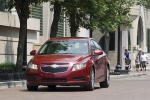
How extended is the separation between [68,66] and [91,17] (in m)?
11.0

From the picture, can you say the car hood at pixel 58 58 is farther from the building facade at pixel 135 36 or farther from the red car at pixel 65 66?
the building facade at pixel 135 36

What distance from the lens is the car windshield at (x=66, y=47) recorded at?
16.8 meters

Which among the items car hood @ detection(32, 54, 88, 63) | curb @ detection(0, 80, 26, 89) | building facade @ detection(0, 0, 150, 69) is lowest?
curb @ detection(0, 80, 26, 89)

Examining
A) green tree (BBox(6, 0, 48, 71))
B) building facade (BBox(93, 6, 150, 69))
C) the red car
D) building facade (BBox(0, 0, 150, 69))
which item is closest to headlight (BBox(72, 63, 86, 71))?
the red car

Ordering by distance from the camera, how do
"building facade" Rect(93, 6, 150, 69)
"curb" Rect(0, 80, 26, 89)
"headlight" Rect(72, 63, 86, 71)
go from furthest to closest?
"building facade" Rect(93, 6, 150, 69), "curb" Rect(0, 80, 26, 89), "headlight" Rect(72, 63, 86, 71)

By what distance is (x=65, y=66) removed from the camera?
619 inches

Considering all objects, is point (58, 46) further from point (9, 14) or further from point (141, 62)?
point (141, 62)

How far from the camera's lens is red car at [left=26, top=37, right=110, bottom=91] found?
1573 centimetres

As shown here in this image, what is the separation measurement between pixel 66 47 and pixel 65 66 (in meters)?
1.45

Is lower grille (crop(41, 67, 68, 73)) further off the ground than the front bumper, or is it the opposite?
lower grille (crop(41, 67, 68, 73))

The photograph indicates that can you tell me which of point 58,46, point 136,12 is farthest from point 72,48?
point 136,12

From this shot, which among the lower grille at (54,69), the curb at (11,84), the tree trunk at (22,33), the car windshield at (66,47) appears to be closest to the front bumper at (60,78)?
the lower grille at (54,69)

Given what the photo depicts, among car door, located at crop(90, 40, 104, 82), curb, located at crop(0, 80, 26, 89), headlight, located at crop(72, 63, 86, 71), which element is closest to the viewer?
headlight, located at crop(72, 63, 86, 71)

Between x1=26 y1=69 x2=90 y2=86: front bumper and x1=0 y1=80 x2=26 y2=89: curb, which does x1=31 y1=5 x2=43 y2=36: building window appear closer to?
x1=0 y1=80 x2=26 y2=89: curb
